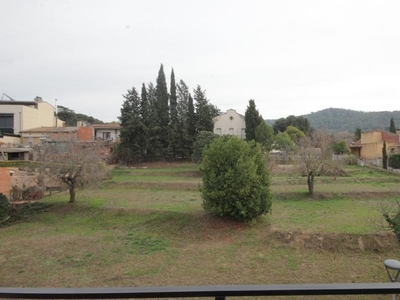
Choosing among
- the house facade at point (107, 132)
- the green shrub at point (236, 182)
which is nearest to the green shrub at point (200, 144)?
the green shrub at point (236, 182)

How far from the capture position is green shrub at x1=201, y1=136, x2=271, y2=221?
10.9 m

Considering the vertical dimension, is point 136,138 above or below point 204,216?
above

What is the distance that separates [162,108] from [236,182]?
26.3m

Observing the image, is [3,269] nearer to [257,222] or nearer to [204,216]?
[204,216]

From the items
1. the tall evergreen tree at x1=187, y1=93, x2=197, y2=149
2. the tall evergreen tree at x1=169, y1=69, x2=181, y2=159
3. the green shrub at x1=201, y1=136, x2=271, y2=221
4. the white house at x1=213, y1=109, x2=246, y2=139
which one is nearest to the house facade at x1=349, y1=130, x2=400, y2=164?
the white house at x1=213, y1=109, x2=246, y2=139

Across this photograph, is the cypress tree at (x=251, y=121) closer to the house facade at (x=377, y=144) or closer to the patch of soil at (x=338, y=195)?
the house facade at (x=377, y=144)

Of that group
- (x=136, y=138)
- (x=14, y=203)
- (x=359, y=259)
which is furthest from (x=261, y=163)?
(x=136, y=138)

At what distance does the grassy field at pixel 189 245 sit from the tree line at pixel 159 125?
15.7 m

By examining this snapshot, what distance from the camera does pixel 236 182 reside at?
10883 mm

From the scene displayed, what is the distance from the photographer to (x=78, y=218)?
1405 cm

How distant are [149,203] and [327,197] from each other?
10515 millimetres

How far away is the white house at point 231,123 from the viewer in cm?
3884

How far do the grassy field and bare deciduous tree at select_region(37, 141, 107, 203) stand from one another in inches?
59.9

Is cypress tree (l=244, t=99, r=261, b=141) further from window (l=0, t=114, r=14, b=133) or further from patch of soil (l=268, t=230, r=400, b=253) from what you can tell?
window (l=0, t=114, r=14, b=133)
